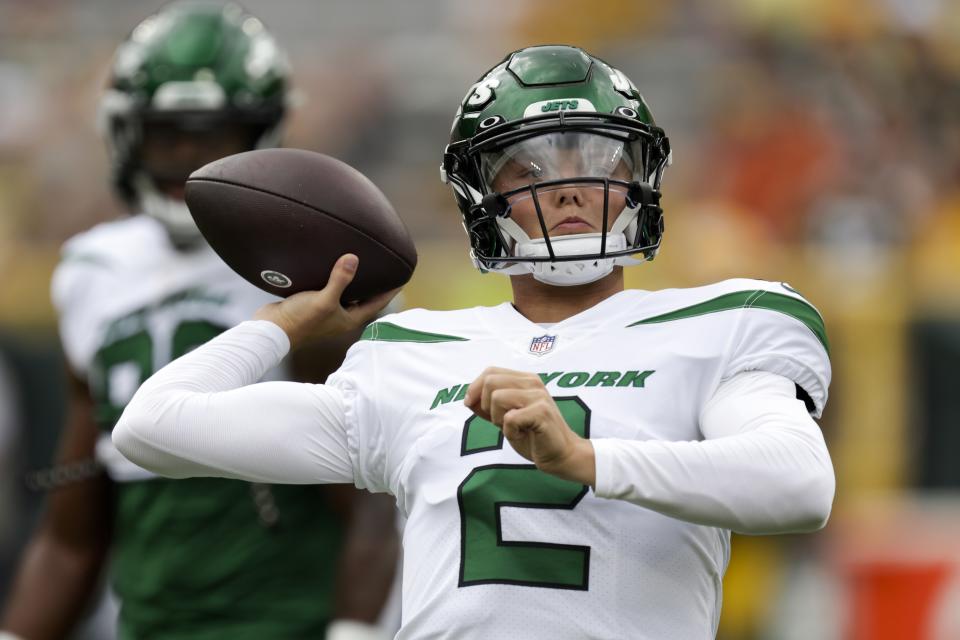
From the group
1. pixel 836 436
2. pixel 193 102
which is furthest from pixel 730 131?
pixel 193 102

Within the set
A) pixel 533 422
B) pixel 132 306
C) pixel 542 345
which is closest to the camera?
pixel 533 422

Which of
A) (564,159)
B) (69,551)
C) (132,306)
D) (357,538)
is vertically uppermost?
(564,159)

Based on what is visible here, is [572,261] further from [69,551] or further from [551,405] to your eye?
[69,551]

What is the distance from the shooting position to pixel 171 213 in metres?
3.87

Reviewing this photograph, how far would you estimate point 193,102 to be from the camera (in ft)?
12.9

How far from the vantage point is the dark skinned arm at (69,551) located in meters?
3.90

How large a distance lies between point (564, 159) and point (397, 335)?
16.0 inches

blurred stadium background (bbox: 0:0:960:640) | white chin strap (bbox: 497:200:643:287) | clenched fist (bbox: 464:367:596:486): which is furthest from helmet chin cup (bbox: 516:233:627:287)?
blurred stadium background (bbox: 0:0:960:640)

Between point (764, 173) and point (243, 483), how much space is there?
480 cm

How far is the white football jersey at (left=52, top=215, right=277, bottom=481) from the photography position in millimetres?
3719

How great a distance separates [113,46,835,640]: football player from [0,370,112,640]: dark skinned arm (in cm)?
131

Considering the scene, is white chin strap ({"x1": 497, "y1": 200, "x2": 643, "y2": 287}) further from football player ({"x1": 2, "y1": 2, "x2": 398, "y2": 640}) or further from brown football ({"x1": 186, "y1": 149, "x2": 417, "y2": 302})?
football player ({"x1": 2, "y1": 2, "x2": 398, "y2": 640})

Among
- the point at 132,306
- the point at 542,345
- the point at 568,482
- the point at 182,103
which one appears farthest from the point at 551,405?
the point at 182,103

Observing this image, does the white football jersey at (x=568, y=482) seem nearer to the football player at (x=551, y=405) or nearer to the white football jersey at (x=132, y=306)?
the football player at (x=551, y=405)
